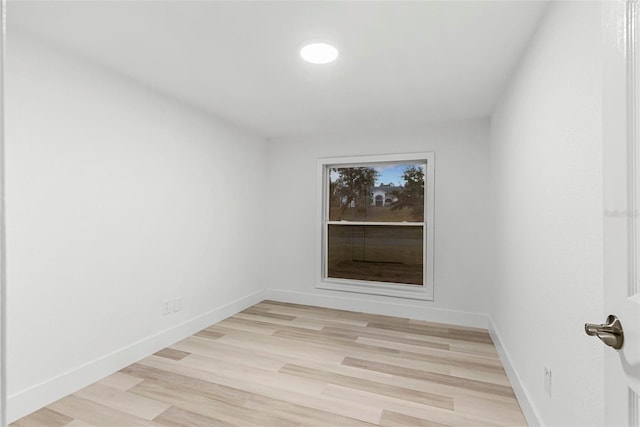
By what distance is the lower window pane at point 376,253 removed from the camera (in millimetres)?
3838

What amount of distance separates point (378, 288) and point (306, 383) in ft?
6.04

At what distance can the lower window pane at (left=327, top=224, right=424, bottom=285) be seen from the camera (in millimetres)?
3838

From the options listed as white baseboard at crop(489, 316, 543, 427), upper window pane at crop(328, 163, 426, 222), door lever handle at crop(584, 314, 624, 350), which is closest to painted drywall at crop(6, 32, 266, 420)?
upper window pane at crop(328, 163, 426, 222)

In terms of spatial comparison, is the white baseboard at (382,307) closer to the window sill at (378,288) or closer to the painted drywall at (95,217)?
the window sill at (378,288)

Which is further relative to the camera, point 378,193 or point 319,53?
point 378,193

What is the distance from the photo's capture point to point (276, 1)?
1581 millimetres

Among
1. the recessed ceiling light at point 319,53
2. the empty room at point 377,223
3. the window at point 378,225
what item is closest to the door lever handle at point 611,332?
the empty room at point 377,223

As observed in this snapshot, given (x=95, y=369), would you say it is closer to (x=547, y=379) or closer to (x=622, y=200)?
(x=547, y=379)

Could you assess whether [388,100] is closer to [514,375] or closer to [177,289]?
[514,375]

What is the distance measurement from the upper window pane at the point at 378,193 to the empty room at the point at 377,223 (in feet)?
0.13

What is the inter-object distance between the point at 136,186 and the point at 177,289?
1.04 meters

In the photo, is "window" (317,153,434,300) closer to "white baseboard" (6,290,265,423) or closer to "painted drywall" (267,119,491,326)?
"painted drywall" (267,119,491,326)

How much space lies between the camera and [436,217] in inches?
143

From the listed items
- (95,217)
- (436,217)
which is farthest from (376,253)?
(95,217)
